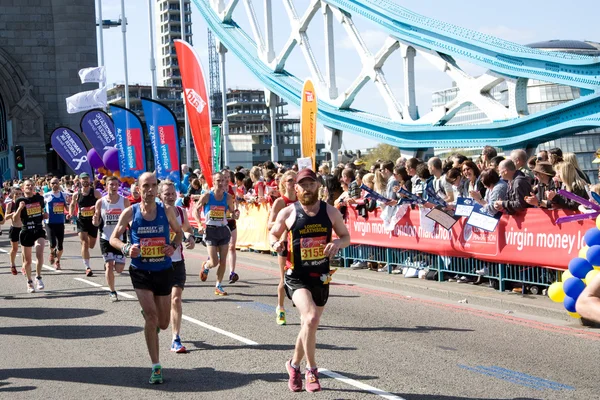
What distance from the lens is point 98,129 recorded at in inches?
1259

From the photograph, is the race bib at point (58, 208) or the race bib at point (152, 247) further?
the race bib at point (58, 208)

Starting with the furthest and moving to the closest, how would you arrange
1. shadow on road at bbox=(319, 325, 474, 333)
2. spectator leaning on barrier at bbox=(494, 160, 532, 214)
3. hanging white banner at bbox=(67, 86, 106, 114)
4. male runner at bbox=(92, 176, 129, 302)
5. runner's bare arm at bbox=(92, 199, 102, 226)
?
1. hanging white banner at bbox=(67, 86, 106, 114)
2. runner's bare arm at bbox=(92, 199, 102, 226)
3. male runner at bbox=(92, 176, 129, 302)
4. spectator leaning on barrier at bbox=(494, 160, 532, 214)
5. shadow on road at bbox=(319, 325, 474, 333)

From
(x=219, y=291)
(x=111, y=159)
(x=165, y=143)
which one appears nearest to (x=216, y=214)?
(x=219, y=291)

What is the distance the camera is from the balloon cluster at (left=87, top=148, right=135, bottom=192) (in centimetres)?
2742

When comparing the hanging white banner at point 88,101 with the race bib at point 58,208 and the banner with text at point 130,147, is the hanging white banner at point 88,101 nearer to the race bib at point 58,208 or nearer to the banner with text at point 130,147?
the banner with text at point 130,147

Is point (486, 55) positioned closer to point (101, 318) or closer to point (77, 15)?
point (101, 318)

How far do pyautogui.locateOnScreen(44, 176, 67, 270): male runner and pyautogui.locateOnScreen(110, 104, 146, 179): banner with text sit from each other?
28.0 ft

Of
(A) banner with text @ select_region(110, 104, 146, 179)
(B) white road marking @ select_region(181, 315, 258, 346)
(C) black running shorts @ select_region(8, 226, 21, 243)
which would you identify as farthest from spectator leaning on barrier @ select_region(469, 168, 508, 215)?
(A) banner with text @ select_region(110, 104, 146, 179)

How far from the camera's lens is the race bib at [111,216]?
13.9m

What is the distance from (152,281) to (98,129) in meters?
24.8

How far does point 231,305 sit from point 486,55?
80.3 ft

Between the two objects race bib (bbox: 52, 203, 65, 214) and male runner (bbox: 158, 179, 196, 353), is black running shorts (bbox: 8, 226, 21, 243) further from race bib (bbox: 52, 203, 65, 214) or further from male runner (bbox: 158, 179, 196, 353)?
male runner (bbox: 158, 179, 196, 353)

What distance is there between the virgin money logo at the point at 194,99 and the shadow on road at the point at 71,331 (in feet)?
34.7

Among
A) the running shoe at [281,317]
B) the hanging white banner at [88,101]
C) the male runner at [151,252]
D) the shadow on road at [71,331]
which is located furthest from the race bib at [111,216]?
the hanging white banner at [88,101]
